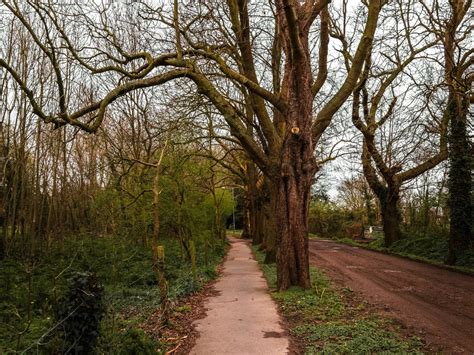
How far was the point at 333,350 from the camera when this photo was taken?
20.3 feet

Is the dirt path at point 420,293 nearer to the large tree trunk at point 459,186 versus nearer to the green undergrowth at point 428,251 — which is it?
the green undergrowth at point 428,251

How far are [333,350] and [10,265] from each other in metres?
10.0

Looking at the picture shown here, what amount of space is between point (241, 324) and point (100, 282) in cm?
339

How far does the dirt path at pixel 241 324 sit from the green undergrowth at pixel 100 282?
3.00 feet

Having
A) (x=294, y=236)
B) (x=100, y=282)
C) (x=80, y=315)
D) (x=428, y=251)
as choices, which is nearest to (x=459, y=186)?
(x=428, y=251)

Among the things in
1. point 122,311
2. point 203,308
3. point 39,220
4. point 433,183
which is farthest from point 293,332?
point 433,183

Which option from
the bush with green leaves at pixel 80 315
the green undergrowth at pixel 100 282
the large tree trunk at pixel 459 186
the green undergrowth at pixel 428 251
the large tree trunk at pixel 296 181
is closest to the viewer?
the bush with green leaves at pixel 80 315

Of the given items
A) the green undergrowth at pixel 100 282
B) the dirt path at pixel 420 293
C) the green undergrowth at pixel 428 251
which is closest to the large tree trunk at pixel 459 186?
the green undergrowth at pixel 428 251

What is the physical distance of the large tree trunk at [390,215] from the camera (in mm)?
23094

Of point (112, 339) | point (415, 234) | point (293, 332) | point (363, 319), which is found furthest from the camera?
point (415, 234)

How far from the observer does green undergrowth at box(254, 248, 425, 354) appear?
20.9ft

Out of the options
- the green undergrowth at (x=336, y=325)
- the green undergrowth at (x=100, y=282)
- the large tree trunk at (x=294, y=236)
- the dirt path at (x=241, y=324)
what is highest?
the large tree trunk at (x=294, y=236)

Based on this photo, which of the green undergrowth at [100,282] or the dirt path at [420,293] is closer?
the green undergrowth at [100,282]

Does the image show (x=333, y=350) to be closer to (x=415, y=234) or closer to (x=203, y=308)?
(x=203, y=308)
